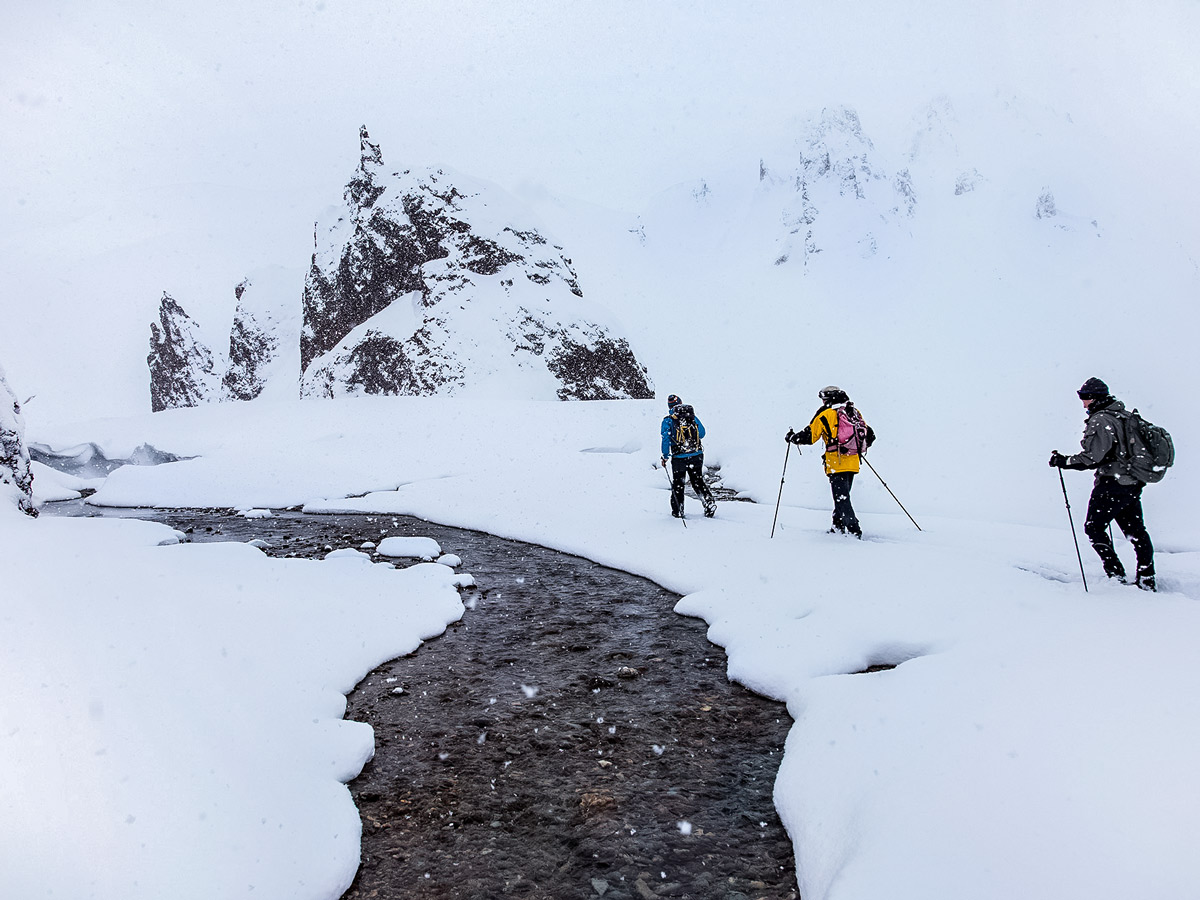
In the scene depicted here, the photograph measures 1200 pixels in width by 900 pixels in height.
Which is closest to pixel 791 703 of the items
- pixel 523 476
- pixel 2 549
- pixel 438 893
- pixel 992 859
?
pixel 992 859

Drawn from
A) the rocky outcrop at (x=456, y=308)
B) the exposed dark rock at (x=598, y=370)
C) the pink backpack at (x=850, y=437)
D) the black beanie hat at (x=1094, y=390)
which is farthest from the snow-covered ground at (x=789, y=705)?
the rocky outcrop at (x=456, y=308)

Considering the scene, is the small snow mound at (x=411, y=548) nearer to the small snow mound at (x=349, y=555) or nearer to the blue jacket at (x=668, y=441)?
the small snow mound at (x=349, y=555)

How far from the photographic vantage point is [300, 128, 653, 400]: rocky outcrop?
32688 mm

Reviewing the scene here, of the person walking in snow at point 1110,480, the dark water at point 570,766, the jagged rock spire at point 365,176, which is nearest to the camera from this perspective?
the dark water at point 570,766

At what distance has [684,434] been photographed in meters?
12.4

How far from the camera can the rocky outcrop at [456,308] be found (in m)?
32.7

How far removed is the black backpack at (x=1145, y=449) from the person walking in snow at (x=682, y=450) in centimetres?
666

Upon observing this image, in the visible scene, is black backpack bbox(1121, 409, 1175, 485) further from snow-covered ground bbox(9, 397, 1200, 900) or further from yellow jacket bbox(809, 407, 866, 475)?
yellow jacket bbox(809, 407, 866, 475)

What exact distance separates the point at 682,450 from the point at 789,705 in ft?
23.8

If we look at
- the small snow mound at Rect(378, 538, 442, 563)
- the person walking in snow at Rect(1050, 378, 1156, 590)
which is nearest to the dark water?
the small snow mound at Rect(378, 538, 442, 563)

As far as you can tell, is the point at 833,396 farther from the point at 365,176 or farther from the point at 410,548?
the point at 365,176

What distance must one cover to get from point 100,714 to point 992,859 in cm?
505

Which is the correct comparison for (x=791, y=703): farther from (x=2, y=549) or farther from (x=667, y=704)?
(x=2, y=549)

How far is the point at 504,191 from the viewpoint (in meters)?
39.8
